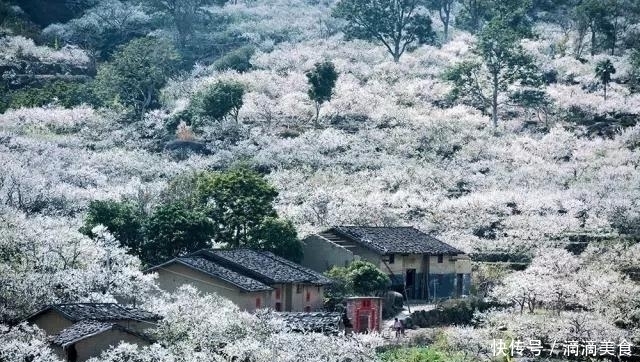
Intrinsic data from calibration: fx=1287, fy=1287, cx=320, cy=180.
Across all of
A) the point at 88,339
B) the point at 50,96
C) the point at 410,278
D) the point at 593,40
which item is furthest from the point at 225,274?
the point at 593,40

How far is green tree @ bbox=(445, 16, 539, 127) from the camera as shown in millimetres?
112312

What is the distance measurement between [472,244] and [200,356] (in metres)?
38.5

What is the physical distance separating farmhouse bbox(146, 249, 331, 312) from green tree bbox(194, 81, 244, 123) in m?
41.7

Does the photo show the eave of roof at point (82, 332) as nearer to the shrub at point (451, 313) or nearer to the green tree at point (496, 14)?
the shrub at point (451, 313)

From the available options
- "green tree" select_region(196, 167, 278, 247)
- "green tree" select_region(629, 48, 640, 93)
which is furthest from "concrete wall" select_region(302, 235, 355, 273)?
"green tree" select_region(629, 48, 640, 93)

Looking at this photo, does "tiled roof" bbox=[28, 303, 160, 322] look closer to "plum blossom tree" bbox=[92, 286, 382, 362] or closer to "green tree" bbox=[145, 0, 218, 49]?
"plum blossom tree" bbox=[92, 286, 382, 362]

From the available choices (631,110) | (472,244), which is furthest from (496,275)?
(631,110)

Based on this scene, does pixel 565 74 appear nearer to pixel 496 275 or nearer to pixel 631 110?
pixel 631 110

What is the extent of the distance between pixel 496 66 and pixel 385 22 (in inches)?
942

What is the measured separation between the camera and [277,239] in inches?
2726

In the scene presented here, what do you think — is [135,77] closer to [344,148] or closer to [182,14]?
[344,148]

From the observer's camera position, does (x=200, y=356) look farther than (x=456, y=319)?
No

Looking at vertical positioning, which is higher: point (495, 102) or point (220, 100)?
point (220, 100)

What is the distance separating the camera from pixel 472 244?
264 ft
